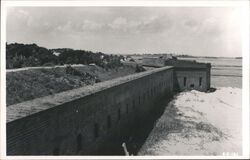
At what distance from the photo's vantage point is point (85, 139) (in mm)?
9656

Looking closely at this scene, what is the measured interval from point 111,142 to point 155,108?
10753mm

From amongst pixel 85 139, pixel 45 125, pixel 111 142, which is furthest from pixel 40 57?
pixel 45 125

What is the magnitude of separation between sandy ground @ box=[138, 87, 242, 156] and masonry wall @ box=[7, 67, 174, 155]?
57.2 inches

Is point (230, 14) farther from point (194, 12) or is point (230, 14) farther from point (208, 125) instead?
point (208, 125)

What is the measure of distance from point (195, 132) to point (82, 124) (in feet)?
28.9

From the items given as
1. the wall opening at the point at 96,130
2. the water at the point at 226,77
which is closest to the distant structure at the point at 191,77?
the water at the point at 226,77

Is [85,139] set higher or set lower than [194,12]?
lower

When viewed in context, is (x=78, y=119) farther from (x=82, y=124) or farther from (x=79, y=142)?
(x=79, y=142)

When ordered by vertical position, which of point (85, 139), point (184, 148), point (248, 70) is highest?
point (248, 70)

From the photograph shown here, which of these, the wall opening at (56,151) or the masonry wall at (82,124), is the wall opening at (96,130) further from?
the wall opening at (56,151)

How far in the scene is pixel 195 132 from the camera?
54.6 feet

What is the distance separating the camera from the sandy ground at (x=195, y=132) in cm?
1371

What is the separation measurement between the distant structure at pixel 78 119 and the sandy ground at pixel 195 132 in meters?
1.36

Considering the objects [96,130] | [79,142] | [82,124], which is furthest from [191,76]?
[79,142]
